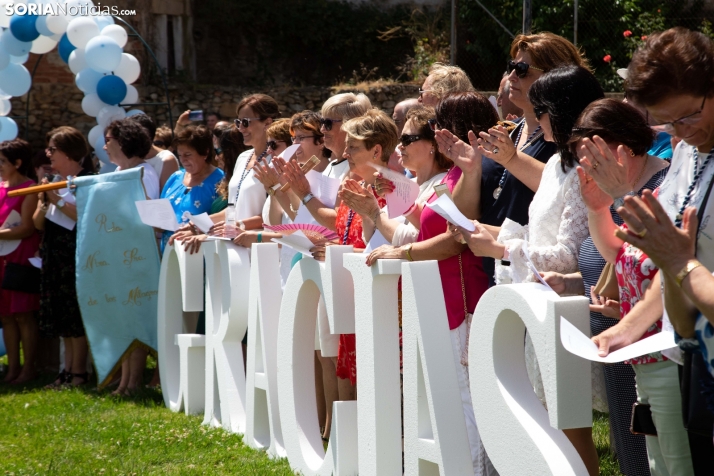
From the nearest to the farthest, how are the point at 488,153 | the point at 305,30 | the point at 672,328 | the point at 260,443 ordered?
the point at 672,328
the point at 488,153
the point at 260,443
the point at 305,30

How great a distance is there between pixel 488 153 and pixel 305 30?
64.4ft

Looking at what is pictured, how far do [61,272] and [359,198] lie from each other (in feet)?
12.4

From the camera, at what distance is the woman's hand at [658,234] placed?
1873 millimetres

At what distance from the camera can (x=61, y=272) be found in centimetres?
658

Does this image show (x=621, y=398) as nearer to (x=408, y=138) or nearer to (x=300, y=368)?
(x=408, y=138)

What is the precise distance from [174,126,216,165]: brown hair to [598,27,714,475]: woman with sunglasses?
4194 millimetres

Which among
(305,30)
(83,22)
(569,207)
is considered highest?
(305,30)

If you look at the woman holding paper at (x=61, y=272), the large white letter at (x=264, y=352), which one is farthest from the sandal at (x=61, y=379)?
the large white letter at (x=264, y=352)

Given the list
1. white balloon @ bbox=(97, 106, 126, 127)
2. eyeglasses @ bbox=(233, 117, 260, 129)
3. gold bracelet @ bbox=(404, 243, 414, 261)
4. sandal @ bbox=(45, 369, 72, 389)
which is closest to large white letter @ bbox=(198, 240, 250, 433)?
eyeglasses @ bbox=(233, 117, 260, 129)

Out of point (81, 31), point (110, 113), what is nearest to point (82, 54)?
point (81, 31)

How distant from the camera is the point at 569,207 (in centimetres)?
289

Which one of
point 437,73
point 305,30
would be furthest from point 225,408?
point 305,30

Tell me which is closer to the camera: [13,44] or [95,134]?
[13,44]

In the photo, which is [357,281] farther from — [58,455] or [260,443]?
[58,455]
